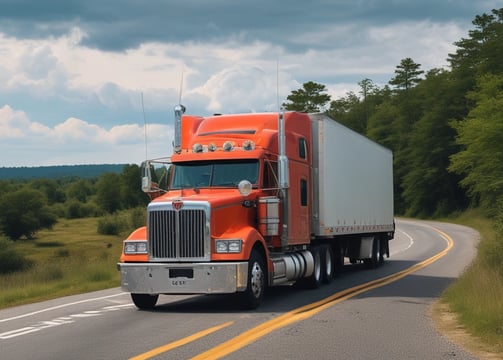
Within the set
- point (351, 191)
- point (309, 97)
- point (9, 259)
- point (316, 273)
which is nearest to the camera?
point (316, 273)

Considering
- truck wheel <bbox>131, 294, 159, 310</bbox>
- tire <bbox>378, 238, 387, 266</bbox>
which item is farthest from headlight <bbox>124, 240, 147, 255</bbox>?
tire <bbox>378, 238, 387, 266</bbox>

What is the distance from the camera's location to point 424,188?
90.3 meters

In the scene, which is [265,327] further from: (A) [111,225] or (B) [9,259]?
(A) [111,225]

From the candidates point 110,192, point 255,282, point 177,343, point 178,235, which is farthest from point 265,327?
point 110,192

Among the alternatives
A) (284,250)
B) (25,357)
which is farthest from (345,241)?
(25,357)

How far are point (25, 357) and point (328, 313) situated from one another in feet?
18.3

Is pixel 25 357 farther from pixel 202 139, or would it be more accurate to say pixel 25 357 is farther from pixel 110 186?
pixel 110 186

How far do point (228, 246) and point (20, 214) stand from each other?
126 metres

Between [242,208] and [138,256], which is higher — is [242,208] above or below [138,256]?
above

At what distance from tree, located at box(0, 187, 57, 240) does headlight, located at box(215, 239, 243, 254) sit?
123 meters

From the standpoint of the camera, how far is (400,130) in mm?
105812

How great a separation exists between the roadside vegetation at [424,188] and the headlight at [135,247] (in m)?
4.87

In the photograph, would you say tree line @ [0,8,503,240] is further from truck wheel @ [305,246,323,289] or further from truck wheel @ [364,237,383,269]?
truck wheel @ [305,246,323,289]

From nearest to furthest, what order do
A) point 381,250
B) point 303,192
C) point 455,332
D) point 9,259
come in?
point 455,332 < point 303,192 < point 381,250 < point 9,259
